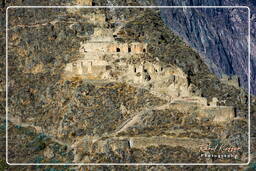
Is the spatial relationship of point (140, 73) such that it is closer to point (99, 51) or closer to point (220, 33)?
point (99, 51)

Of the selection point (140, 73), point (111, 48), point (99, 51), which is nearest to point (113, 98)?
point (140, 73)

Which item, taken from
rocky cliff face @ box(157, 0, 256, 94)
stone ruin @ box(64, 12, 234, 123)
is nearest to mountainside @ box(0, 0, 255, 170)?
stone ruin @ box(64, 12, 234, 123)

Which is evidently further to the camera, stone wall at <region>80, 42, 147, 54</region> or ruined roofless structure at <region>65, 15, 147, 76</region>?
stone wall at <region>80, 42, 147, 54</region>

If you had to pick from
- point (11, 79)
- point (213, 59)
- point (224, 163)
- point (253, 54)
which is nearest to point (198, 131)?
point (224, 163)

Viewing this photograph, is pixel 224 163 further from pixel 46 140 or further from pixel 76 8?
pixel 76 8

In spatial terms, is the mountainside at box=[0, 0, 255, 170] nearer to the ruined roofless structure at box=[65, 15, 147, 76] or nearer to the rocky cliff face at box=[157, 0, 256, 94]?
the ruined roofless structure at box=[65, 15, 147, 76]

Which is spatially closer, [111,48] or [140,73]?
[140,73]
